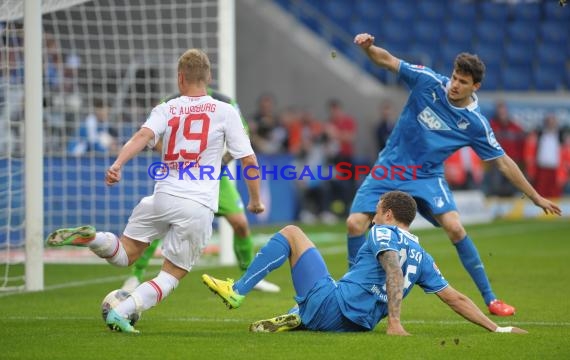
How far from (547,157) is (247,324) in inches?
702

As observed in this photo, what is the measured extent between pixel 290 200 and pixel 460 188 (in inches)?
181

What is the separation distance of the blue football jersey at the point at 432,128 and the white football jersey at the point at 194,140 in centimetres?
213

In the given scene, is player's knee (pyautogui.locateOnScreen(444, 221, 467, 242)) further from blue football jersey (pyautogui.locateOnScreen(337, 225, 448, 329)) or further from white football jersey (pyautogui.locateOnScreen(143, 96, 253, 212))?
white football jersey (pyautogui.locateOnScreen(143, 96, 253, 212))

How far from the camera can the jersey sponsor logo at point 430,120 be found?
9.20 metres

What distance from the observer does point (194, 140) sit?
296 inches

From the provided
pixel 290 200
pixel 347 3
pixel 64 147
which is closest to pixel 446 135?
pixel 64 147

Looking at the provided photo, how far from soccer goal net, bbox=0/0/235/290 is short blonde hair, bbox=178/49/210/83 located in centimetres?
594

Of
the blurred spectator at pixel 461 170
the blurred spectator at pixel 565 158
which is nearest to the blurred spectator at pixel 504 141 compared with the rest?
the blurred spectator at pixel 461 170

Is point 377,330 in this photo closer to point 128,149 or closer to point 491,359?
point 491,359

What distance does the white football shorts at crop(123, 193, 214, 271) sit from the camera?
752 centimetres

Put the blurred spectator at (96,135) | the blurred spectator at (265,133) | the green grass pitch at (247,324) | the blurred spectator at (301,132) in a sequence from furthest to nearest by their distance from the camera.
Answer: the blurred spectator at (301,132), the blurred spectator at (265,133), the blurred spectator at (96,135), the green grass pitch at (247,324)

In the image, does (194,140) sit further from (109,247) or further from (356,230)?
(356,230)

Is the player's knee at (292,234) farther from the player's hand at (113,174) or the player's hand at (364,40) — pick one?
the player's hand at (364,40)

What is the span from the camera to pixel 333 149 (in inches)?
893
